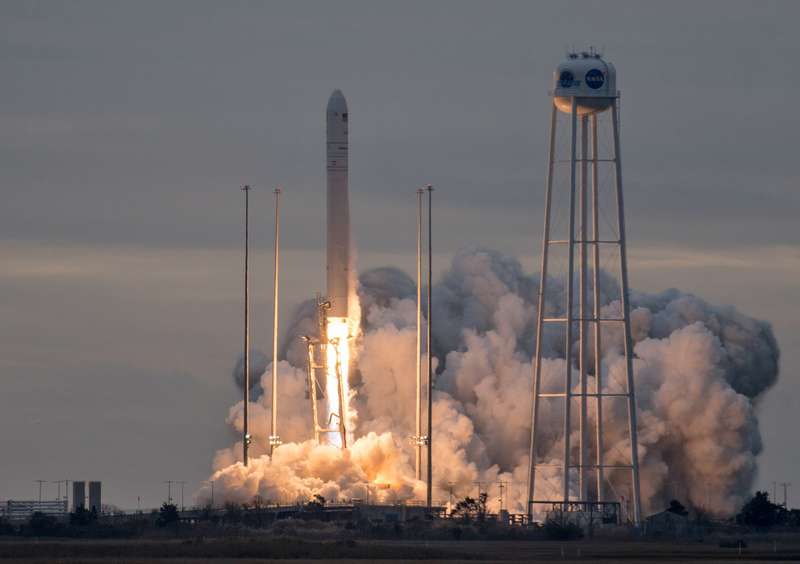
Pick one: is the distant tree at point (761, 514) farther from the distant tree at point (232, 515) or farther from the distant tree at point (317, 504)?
the distant tree at point (232, 515)

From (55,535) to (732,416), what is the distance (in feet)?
144

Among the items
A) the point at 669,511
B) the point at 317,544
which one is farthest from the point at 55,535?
the point at 669,511

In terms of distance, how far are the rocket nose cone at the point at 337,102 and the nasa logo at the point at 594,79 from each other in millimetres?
14521

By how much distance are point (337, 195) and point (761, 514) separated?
30885 mm

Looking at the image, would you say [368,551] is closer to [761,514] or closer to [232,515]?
[232,515]

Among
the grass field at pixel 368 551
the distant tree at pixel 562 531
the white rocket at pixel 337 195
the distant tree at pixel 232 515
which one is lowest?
the grass field at pixel 368 551

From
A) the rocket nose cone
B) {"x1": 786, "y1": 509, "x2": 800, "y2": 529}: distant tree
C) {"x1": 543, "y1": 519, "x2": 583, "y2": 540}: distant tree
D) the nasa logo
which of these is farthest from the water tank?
{"x1": 786, "y1": 509, "x2": 800, "y2": 529}: distant tree

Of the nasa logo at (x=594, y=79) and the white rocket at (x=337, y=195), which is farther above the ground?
the nasa logo at (x=594, y=79)

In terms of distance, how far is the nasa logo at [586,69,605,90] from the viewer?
13770 centimetres

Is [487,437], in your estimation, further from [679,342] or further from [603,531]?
[603,531]

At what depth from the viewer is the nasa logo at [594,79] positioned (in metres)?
138

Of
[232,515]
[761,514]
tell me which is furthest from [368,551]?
[761,514]

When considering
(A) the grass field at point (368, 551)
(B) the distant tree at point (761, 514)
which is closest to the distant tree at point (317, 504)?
(A) the grass field at point (368, 551)

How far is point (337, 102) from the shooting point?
5679 inches
